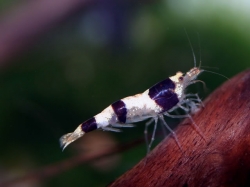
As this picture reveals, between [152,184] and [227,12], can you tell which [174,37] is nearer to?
[227,12]

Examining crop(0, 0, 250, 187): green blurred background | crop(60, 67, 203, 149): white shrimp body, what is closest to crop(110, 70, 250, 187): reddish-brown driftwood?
crop(60, 67, 203, 149): white shrimp body

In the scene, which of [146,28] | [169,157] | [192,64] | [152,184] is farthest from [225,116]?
[146,28]

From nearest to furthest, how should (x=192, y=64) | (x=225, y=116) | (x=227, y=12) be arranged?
(x=225, y=116)
(x=192, y=64)
(x=227, y=12)

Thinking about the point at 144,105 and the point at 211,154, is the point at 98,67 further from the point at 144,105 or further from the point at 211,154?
the point at 211,154

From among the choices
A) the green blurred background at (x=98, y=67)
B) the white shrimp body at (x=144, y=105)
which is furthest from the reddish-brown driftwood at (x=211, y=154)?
the green blurred background at (x=98, y=67)

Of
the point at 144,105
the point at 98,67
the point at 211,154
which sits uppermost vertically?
the point at 98,67

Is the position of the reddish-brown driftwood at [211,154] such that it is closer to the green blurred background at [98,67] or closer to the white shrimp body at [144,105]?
the white shrimp body at [144,105]

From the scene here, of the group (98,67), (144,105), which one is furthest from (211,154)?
(98,67)
